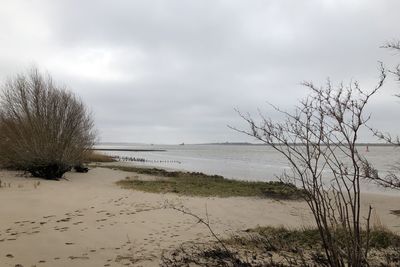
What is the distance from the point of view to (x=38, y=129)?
61.2 ft

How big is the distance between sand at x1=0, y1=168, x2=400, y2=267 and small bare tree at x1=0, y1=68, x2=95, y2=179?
3.21 metres

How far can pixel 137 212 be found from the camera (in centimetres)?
1016

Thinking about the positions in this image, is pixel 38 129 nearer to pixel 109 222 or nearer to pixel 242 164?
pixel 109 222

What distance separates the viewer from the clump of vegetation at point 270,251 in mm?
5320

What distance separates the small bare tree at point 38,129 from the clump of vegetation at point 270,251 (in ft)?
41.5

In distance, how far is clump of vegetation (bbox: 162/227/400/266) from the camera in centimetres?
532

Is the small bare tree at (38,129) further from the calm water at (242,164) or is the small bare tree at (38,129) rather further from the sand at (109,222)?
the calm water at (242,164)

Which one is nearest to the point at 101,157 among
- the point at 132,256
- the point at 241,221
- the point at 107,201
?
the point at 107,201

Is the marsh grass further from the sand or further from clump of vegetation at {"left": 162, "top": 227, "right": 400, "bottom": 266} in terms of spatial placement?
the sand

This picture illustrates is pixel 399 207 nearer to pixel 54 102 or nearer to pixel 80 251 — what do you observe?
pixel 80 251

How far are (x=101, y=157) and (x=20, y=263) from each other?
139 ft

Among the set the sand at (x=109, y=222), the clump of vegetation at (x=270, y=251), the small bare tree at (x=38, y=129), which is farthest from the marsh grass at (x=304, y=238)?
the small bare tree at (x=38, y=129)

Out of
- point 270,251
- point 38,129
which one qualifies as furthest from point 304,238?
point 38,129

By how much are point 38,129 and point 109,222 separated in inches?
452
